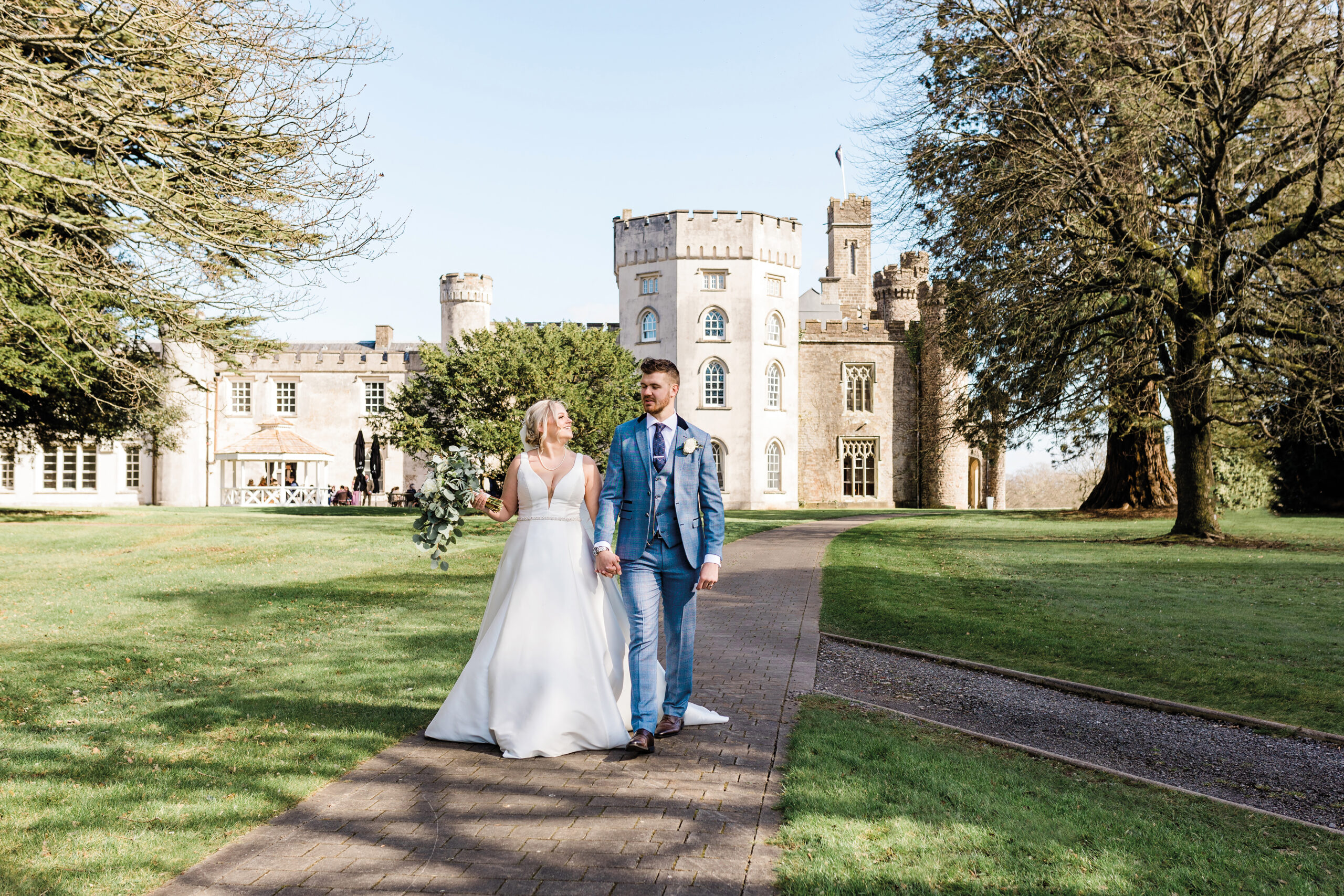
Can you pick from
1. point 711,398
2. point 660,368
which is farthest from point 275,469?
point 660,368

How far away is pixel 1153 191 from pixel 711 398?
21.5 metres

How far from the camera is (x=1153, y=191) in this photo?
20266 millimetres

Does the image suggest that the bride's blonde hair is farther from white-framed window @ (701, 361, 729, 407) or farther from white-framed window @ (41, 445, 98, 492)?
white-framed window @ (41, 445, 98, 492)

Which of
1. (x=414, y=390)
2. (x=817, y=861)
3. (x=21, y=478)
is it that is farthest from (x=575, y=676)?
(x=21, y=478)

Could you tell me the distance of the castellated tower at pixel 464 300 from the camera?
47.3 m

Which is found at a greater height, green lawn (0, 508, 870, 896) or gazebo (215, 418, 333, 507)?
gazebo (215, 418, 333, 507)

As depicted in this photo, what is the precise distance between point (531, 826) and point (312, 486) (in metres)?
41.2

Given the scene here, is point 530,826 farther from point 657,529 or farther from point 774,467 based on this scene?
point 774,467

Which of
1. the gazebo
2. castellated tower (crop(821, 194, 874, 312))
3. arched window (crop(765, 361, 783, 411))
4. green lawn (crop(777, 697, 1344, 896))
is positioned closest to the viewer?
green lawn (crop(777, 697, 1344, 896))

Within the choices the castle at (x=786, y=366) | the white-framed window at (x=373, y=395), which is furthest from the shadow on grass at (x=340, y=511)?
the white-framed window at (x=373, y=395)

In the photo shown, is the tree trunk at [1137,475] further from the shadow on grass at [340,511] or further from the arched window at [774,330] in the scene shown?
A: the shadow on grass at [340,511]

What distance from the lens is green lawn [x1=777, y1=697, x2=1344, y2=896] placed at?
3.58m

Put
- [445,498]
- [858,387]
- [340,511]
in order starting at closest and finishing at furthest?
[445,498], [340,511], [858,387]

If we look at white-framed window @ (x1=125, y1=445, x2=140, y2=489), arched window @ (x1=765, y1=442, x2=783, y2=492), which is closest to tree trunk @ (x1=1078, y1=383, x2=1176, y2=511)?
arched window @ (x1=765, y1=442, x2=783, y2=492)
